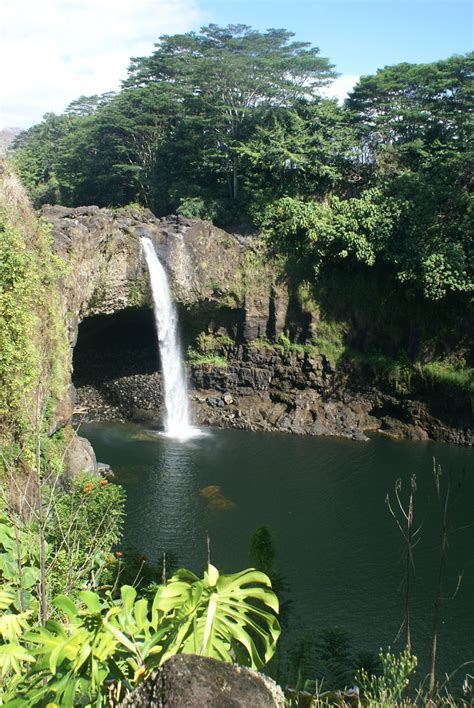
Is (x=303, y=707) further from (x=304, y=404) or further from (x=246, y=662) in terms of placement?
(x=304, y=404)

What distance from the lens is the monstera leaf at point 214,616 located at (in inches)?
118

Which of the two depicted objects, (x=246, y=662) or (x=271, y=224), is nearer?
(x=246, y=662)

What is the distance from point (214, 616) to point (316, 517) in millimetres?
12478

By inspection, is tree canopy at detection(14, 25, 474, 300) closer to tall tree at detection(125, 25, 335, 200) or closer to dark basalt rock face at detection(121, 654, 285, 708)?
tall tree at detection(125, 25, 335, 200)

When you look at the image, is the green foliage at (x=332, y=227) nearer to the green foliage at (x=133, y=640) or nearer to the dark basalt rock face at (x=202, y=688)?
the green foliage at (x=133, y=640)

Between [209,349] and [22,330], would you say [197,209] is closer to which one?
[209,349]

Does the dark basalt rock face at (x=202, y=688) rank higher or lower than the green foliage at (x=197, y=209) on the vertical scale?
lower

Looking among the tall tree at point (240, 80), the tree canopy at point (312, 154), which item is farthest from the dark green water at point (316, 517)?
the tall tree at point (240, 80)

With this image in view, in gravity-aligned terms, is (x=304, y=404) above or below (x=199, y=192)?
below

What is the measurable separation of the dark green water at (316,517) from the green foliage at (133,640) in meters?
4.96

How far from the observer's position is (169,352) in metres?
23.3

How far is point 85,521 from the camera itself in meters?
8.86

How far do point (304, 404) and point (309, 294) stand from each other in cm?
384

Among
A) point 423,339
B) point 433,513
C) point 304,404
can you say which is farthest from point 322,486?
point 423,339
